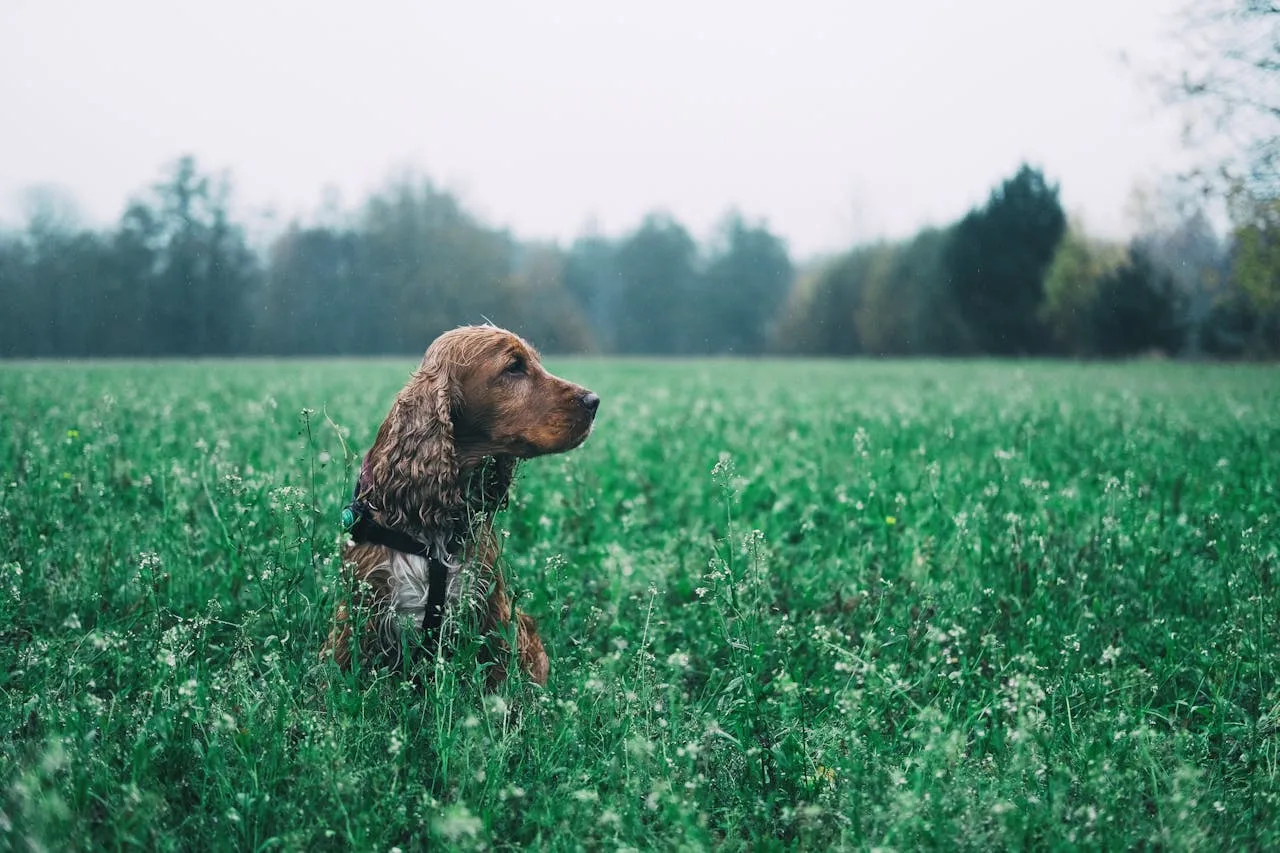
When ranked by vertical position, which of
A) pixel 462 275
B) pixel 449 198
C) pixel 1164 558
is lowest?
pixel 1164 558

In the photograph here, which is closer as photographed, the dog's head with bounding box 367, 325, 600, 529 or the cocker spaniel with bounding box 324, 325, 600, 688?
the cocker spaniel with bounding box 324, 325, 600, 688

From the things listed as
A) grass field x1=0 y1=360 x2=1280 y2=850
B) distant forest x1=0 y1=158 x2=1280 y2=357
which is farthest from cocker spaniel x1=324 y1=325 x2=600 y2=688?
distant forest x1=0 y1=158 x2=1280 y2=357

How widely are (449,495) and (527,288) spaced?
151 ft

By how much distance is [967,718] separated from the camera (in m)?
3.08

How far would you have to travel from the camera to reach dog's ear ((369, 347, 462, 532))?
11.2ft

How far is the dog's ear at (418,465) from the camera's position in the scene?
3416 mm

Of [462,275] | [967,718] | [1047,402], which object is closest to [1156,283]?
[1047,402]

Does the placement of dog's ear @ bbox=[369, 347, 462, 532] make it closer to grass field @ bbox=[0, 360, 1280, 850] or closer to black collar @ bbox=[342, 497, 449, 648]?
black collar @ bbox=[342, 497, 449, 648]

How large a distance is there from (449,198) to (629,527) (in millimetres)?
53151

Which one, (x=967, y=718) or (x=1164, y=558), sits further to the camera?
(x=1164, y=558)

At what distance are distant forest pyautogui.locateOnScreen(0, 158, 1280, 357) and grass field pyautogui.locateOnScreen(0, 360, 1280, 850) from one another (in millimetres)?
24555

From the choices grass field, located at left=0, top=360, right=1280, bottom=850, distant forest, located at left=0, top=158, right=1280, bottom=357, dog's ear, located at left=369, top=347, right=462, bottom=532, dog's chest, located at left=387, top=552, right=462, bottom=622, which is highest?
distant forest, located at left=0, top=158, right=1280, bottom=357

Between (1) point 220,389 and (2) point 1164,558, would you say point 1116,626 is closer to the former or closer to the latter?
(2) point 1164,558

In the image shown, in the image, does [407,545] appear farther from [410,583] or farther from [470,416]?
[470,416]
